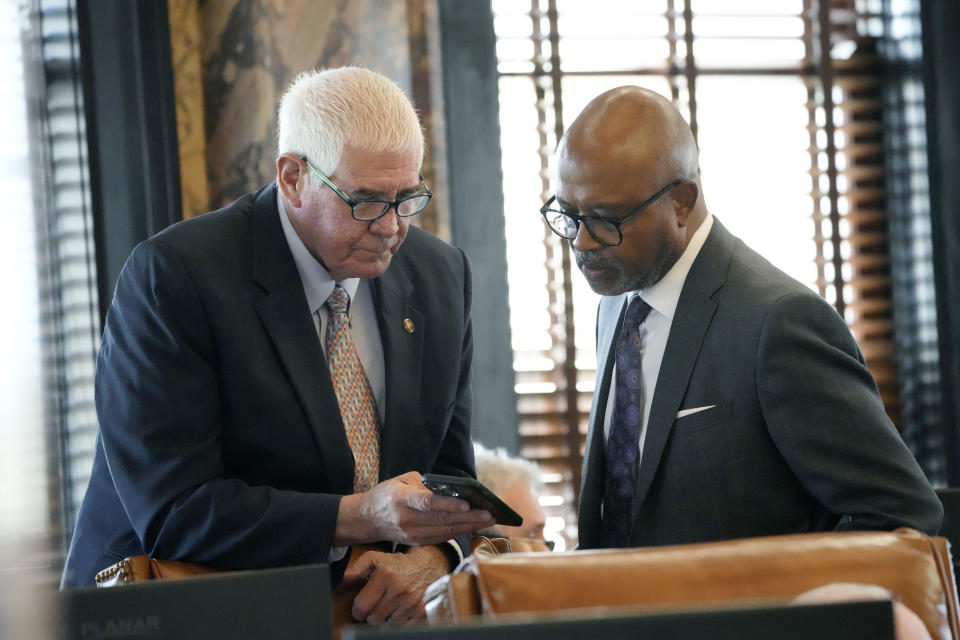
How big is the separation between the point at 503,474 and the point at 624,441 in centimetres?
106

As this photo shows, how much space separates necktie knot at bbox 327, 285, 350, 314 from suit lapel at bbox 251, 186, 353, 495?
108mm

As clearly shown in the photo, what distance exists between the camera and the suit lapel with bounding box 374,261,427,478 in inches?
103

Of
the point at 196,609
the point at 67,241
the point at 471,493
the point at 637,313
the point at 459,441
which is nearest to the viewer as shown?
the point at 196,609

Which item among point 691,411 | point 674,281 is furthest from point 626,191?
point 691,411

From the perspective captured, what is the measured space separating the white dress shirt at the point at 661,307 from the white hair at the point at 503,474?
106cm

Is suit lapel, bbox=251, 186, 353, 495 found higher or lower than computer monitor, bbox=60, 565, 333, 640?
higher

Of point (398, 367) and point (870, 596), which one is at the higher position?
point (398, 367)

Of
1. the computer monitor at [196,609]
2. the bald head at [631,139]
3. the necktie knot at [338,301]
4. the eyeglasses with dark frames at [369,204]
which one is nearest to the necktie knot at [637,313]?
the bald head at [631,139]

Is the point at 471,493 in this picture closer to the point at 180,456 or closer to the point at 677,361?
the point at 677,361

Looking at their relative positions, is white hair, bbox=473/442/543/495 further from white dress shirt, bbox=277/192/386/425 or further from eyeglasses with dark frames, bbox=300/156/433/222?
eyeglasses with dark frames, bbox=300/156/433/222

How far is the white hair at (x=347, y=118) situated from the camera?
99.2 inches

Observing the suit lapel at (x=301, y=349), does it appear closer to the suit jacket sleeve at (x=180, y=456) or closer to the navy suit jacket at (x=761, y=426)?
the suit jacket sleeve at (x=180, y=456)

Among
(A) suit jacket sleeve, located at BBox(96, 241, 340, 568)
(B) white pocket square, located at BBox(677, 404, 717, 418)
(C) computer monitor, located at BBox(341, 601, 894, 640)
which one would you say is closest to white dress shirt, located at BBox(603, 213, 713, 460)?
(B) white pocket square, located at BBox(677, 404, 717, 418)

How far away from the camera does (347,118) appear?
2525 millimetres
